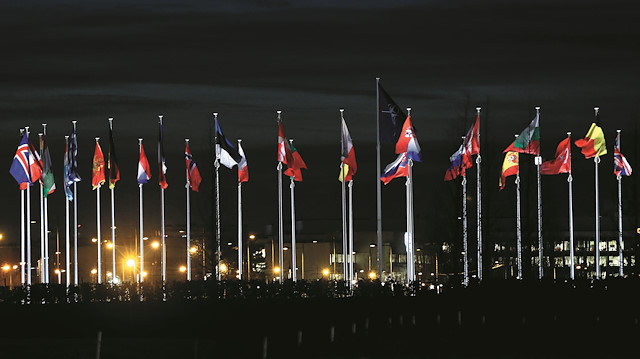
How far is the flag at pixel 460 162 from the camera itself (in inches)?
2040

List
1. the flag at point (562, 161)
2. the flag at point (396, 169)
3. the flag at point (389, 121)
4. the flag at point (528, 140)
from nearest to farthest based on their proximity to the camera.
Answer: the flag at point (389, 121), the flag at point (396, 169), the flag at point (528, 140), the flag at point (562, 161)

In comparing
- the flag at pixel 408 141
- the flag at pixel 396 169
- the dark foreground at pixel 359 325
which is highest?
the flag at pixel 408 141

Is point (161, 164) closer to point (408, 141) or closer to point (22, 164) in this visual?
point (22, 164)

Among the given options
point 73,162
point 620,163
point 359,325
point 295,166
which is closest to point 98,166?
point 73,162

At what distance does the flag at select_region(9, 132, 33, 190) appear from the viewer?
51.1 metres

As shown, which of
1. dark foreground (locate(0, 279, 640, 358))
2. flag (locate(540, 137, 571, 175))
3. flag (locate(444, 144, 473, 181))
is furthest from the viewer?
flag (locate(540, 137, 571, 175))

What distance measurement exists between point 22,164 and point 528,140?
69.3 feet

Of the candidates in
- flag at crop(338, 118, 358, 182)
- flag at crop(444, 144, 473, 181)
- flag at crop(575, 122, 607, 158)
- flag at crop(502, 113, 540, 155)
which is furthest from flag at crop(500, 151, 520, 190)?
flag at crop(338, 118, 358, 182)

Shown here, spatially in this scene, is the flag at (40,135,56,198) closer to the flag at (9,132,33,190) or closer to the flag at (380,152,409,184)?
the flag at (9,132,33,190)

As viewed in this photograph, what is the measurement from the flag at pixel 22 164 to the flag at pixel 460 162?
17.9 metres

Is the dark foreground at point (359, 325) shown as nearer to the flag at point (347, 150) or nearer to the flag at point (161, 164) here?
the flag at point (347, 150)

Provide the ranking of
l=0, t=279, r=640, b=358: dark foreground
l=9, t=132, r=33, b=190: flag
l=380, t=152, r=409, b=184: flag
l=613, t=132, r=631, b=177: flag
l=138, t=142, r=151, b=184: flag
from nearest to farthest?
l=0, t=279, r=640, b=358: dark foreground < l=380, t=152, r=409, b=184: flag < l=9, t=132, r=33, b=190: flag < l=613, t=132, r=631, b=177: flag < l=138, t=142, r=151, b=184: flag

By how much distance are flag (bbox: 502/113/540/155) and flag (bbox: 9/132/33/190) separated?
20.0 metres

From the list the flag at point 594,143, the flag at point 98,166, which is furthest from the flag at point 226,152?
the flag at point 594,143
